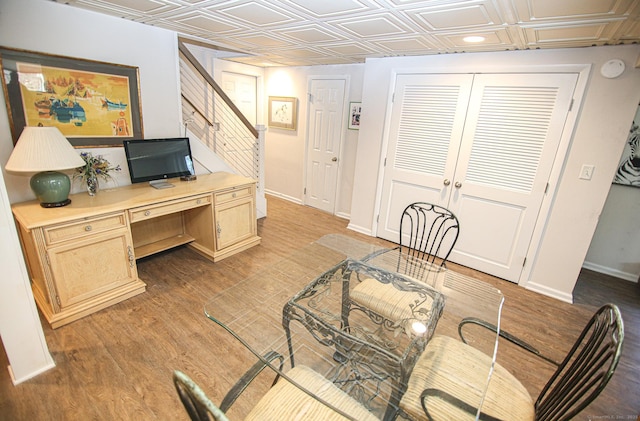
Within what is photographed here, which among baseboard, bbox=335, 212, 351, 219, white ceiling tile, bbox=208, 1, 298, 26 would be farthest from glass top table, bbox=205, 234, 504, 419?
baseboard, bbox=335, 212, 351, 219

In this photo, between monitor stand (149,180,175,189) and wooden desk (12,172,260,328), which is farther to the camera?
monitor stand (149,180,175,189)

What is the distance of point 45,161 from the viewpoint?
6.23 feet

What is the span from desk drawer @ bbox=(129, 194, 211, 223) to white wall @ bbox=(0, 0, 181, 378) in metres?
0.58

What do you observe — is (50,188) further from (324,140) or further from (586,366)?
(324,140)

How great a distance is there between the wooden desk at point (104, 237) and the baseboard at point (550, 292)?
3.04 metres

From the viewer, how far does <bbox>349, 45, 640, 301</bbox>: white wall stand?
229cm

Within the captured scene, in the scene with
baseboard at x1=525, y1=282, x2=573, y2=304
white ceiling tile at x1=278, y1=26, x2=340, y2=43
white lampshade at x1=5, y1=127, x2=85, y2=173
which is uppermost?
white ceiling tile at x1=278, y1=26, x2=340, y2=43

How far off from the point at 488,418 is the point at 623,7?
83.0 inches

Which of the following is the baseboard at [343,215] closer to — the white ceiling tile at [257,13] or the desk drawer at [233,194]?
the desk drawer at [233,194]

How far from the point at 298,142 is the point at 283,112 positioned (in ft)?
1.81

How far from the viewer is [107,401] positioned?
158cm

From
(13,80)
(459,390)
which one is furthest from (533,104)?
(13,80)

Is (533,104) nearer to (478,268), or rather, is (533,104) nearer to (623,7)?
(623,7)

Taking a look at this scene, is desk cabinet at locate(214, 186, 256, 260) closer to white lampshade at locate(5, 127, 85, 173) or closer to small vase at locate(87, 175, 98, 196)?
small vase at locate(87, 175, 98, 196)
